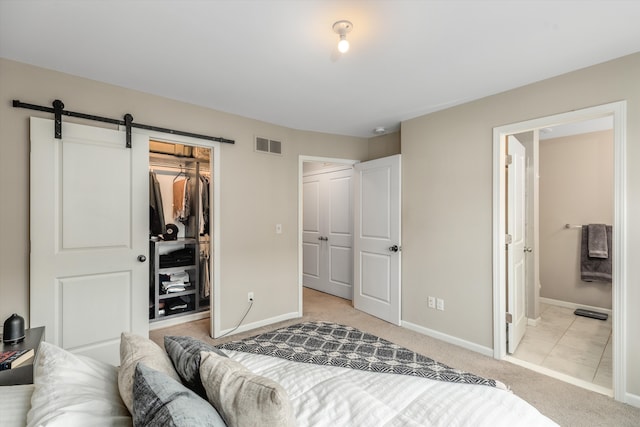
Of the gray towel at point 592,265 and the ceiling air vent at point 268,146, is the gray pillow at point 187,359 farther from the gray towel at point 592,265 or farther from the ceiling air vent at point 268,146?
the gray towel at point 592,265

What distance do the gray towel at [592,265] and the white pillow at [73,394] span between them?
5.27 m

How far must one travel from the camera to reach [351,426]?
3.27 ft

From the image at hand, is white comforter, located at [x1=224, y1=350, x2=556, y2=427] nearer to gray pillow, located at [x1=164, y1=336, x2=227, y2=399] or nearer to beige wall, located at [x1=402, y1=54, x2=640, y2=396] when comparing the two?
gray pillow, located at [x1=164, y1=336, x2=227, y2=399]

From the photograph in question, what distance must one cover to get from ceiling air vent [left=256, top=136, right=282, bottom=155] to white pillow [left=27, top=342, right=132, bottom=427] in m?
2.72

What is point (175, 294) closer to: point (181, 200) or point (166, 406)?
point (181, 200)

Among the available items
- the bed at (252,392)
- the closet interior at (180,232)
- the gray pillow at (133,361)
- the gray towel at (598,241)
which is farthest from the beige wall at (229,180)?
the gray towel at (598,241)

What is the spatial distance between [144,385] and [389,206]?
10.5ft

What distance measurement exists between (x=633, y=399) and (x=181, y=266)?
432 centimetres

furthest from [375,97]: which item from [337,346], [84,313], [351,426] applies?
[84,313]

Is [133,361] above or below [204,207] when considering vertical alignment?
below

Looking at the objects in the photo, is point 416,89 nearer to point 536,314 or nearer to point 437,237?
point 437,237

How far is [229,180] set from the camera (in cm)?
331

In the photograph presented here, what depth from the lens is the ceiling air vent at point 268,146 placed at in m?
3.54

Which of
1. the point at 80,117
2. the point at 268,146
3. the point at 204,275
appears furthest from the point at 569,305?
the point at 80,117
